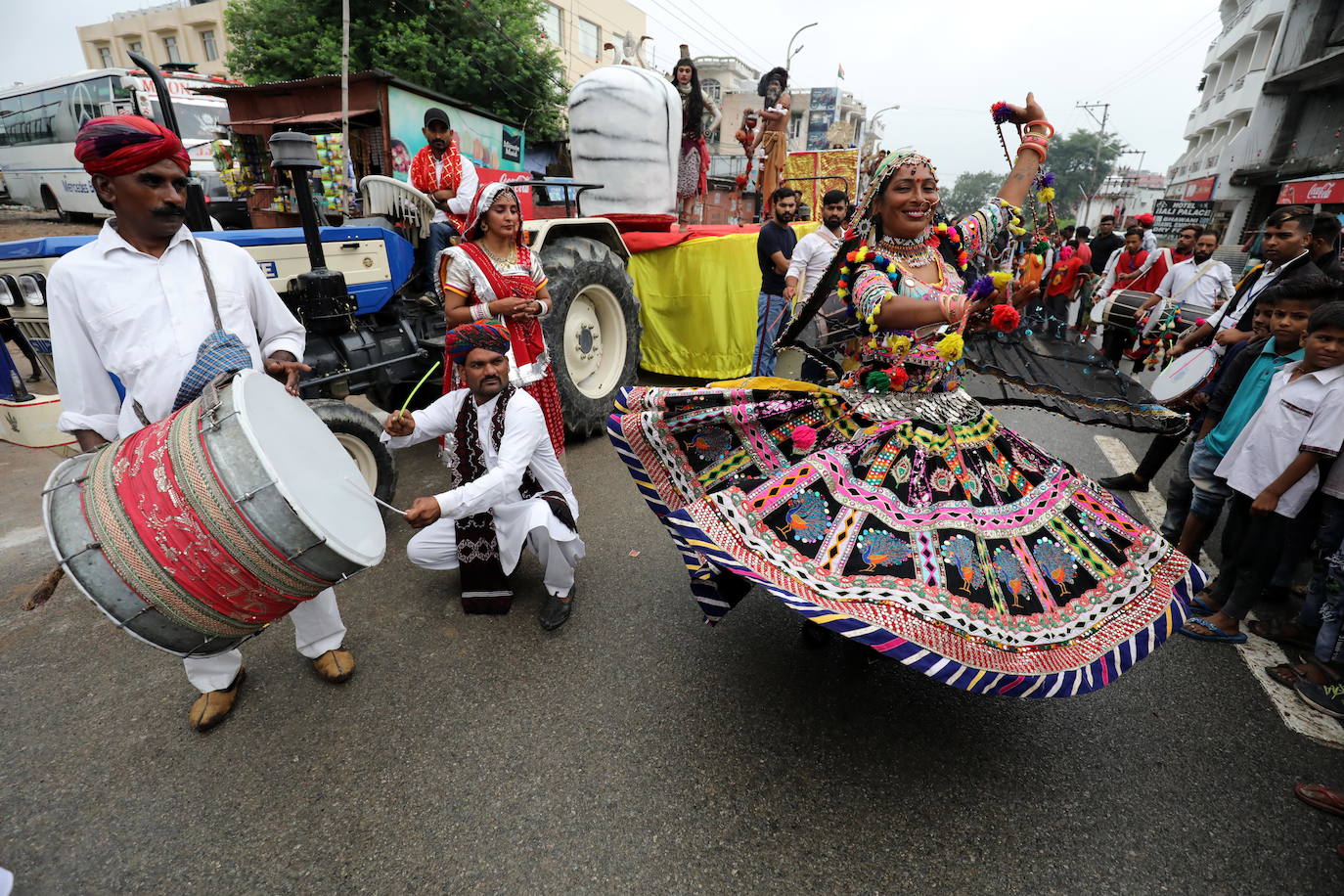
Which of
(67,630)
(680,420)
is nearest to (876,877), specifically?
(680,420)

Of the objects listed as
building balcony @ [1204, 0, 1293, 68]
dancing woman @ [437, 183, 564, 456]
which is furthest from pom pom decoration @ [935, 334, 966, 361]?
building balcony @ [1204, 0, 1293, 68]

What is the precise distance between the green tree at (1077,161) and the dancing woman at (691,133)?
72.7 metres

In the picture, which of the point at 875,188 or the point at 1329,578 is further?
the point at 1329,578

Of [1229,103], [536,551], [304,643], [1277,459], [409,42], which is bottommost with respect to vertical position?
[304,643]

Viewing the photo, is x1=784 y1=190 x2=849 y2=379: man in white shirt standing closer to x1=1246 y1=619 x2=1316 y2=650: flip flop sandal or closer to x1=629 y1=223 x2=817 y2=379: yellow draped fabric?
x1=629 y1=223 x2=817 y2=379: yellow draped fabric

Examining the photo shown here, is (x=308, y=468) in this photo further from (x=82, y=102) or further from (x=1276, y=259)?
(x=82, y=102)

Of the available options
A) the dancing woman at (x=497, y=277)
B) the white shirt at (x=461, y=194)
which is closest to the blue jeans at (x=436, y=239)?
the white shirt at (x=461, y=194)

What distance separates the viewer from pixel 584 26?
3097cm

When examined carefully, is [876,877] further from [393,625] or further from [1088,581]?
[393,625]

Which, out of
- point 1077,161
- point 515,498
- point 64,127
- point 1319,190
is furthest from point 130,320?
point 1077,161

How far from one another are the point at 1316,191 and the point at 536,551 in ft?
87.3

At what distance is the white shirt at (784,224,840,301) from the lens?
4727 mm

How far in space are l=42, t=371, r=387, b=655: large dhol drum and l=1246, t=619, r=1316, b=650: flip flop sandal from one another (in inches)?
146

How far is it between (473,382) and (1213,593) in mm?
3522
